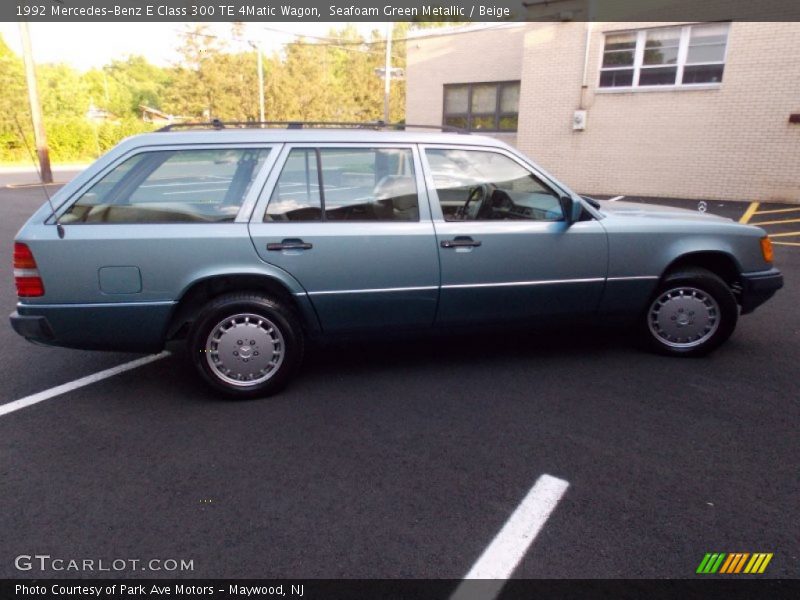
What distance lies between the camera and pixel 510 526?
101 inches

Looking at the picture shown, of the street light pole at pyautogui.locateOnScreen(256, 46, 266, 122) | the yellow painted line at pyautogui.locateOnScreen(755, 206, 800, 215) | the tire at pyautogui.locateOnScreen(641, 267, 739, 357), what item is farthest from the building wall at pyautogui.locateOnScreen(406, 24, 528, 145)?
the tire at pyautogui.locateOnScreen(641, 267, 739, 357)

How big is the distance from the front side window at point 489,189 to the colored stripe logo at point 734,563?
2.43 metres

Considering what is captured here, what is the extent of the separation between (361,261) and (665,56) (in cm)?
1349

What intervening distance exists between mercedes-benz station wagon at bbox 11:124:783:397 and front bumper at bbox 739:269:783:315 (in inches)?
0.7

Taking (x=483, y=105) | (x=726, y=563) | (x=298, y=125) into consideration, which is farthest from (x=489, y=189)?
(x=483, y=105)

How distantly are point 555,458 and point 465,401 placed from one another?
0.84 m

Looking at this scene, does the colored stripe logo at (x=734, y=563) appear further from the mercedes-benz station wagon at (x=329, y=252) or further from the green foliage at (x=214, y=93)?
the green foliage at (x=214, y=93)

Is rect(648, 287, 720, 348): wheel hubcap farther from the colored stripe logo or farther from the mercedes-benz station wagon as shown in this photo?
the colored stripe logo

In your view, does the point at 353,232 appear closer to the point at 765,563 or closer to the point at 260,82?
the point at 765,563

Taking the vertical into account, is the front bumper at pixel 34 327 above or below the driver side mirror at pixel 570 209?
below

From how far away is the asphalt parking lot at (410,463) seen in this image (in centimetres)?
242

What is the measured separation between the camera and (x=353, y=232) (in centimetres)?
382

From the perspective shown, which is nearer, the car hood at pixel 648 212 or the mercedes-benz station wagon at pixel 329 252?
the mercedes-benz station wagon at pixel 329 252

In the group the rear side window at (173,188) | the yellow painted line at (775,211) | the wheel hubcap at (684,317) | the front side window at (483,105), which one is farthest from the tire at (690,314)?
the front side window at (483,105)
